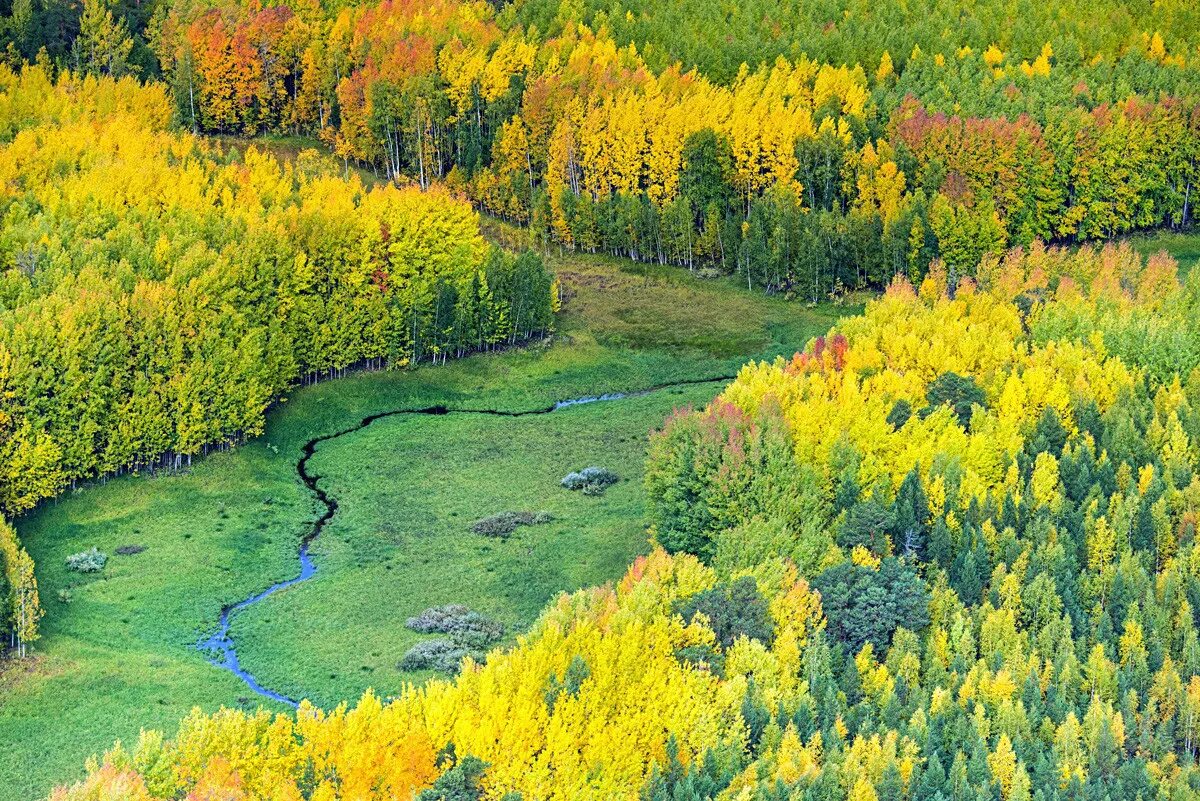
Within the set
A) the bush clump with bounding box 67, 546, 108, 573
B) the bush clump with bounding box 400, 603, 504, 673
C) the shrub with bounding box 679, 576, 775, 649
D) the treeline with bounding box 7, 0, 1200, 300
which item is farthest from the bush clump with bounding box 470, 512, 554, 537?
the treeline with bounding box 7, 0, 1200, 300

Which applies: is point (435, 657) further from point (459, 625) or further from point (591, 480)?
point (591, 480)

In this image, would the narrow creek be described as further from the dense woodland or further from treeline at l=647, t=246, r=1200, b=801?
treeline at l=647, t=246, r=1200, b=801

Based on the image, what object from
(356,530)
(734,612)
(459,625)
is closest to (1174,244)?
(356,530)

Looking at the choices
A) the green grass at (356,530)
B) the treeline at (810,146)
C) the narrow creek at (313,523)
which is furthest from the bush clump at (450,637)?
the treeline at (810,146)

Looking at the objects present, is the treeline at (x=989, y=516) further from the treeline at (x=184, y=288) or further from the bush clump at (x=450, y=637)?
the treeline at (x=184, y=288)

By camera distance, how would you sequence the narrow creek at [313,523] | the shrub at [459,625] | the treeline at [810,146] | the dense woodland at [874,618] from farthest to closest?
the treeline at [810,146] → the shrub at [459,625] → the narrow creek at [313,523] → the dense woodland at [874,618]

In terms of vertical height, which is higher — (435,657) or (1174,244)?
(1174,244)
